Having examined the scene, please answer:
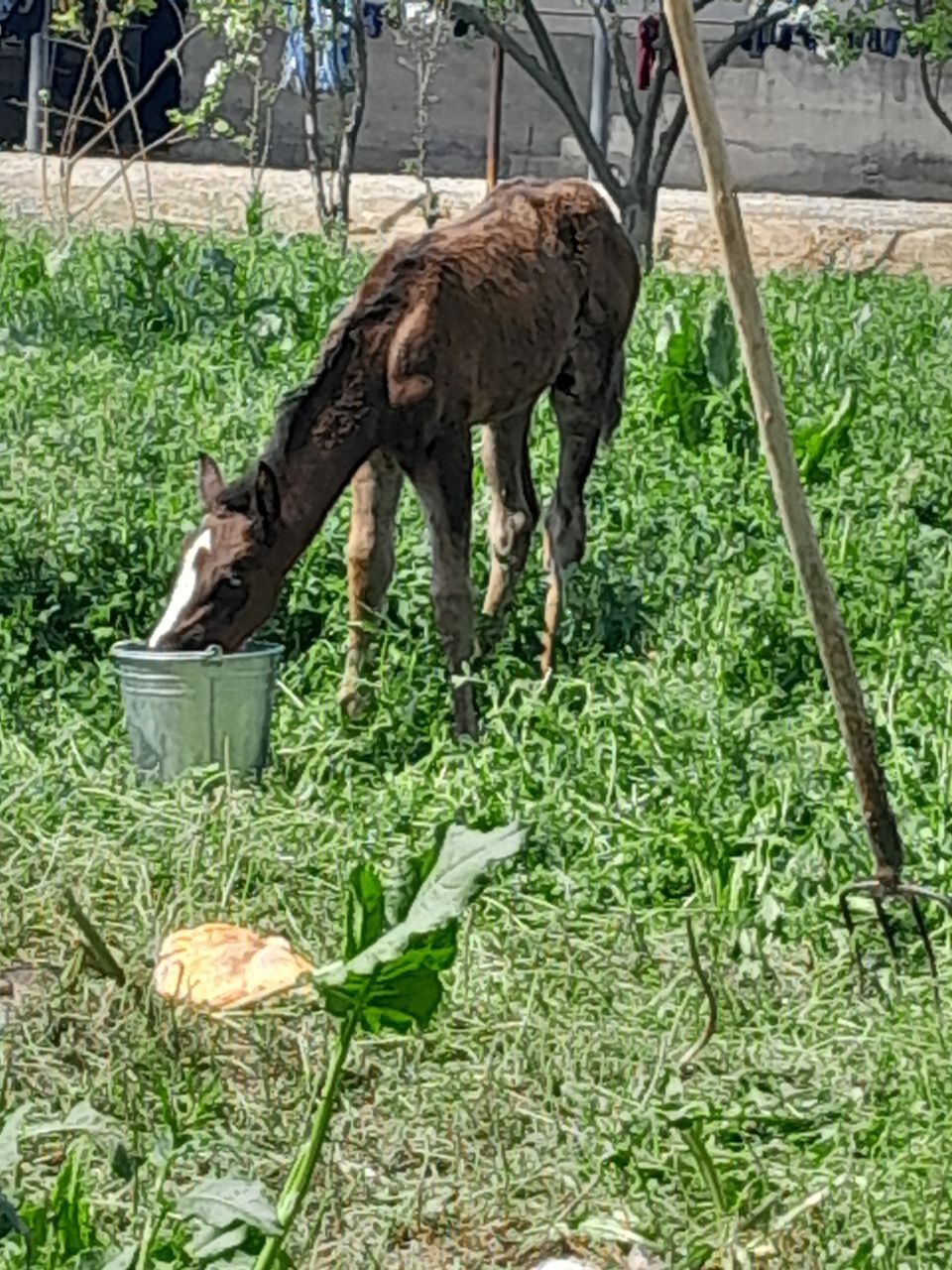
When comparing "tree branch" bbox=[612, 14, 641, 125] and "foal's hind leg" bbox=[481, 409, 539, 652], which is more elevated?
"tree branch" bbox=[612, 14, 641, 125]

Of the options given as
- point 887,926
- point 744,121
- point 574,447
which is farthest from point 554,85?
point 887,926

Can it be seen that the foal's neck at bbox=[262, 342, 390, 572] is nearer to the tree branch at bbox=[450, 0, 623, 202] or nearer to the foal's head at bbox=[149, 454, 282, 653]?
the foal's head at bbox=[149, 454, 282, 653]

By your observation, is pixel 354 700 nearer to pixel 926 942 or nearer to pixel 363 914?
pixel 926 942

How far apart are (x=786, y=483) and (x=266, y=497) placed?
116 inches

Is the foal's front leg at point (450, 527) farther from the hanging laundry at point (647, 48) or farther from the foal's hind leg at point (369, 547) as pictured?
the hanging laundry at point (647, 48)

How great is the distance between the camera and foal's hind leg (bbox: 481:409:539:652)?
904 centimetres

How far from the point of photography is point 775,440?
4.96m

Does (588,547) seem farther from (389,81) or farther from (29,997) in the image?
(389,81)

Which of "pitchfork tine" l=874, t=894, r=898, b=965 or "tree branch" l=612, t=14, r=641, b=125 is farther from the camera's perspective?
"tree branch" l=612, t=14, r=641, b=125

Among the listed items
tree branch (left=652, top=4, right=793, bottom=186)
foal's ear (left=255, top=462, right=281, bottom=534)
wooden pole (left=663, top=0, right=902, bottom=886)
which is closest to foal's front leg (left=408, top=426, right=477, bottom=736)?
foal's ear (left=255, top=462, right=281, bottom=534)

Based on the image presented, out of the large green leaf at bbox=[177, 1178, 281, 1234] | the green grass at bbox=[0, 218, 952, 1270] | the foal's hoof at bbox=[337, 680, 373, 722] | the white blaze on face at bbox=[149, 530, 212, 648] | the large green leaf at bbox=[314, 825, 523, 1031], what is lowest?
the foal's hoof at bbox=[337, 680, 373, 722]

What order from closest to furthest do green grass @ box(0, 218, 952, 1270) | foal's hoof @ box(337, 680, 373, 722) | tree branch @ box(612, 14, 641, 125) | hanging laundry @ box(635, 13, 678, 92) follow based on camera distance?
green grass @ box(0, 218, 952, 1270)
foal's hoof @ box(337, 680, 373, 722)
tree branch @ box(612, 14, 641, 125)
hanging laundry @ box(635, 13, 678, 92)

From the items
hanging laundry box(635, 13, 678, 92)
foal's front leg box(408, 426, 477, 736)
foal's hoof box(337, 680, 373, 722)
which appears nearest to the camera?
foal's hoof box(337, 680, 373, 722)

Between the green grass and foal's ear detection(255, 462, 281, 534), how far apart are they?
1.92ft
